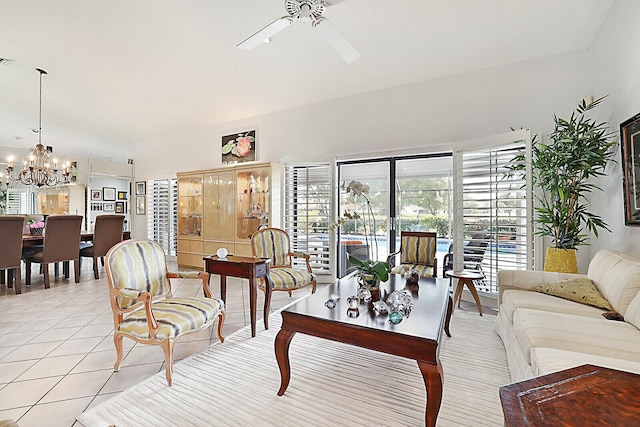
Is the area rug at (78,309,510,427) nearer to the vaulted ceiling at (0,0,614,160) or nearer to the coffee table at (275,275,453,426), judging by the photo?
the coffee table at (275,275,453,426)

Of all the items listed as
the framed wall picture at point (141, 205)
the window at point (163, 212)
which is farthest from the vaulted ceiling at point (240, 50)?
the framed wall picture at point (141, 205)

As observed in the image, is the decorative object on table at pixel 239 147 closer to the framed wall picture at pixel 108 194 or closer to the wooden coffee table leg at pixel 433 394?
the framed wall picture at pixel 108 194

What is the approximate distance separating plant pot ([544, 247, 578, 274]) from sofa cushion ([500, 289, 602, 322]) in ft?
1.95

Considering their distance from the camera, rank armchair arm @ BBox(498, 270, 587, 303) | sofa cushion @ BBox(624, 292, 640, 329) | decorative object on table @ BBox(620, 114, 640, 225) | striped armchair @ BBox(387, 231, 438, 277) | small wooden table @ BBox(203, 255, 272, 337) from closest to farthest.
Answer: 1. sofa cushion @ BBox(624, 292, 640, 329)
2. decorative object on table @ BBox(620, 114, 640, 225)
3. armchair arm @ BBox(498, 270, 587, 303)
4. small wooden table @ BBox(203, 255, 272, 337)
5. striped armchair @ BBox(387, 231, 438, 277)

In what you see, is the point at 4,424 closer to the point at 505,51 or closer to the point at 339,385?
the point at 339,385

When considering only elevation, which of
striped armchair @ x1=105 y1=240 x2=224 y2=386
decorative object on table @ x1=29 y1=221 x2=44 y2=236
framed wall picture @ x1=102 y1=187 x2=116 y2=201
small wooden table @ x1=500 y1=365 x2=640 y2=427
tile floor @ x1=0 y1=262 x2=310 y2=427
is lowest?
tile floor @ x1=0 y1=262 x2=310 y2=427

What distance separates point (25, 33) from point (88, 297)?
337 cm

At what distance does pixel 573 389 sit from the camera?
788 mm

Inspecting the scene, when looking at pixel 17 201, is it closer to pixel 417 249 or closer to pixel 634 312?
pixel 417 249

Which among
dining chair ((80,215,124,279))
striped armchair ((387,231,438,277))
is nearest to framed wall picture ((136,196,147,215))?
dining chair ((80,215,124,279))

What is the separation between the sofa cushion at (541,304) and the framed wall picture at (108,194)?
8849 mm

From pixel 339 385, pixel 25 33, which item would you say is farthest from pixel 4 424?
pixel 25 33

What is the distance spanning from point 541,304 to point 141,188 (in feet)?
27.4

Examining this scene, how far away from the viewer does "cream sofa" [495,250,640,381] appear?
1.56 m
